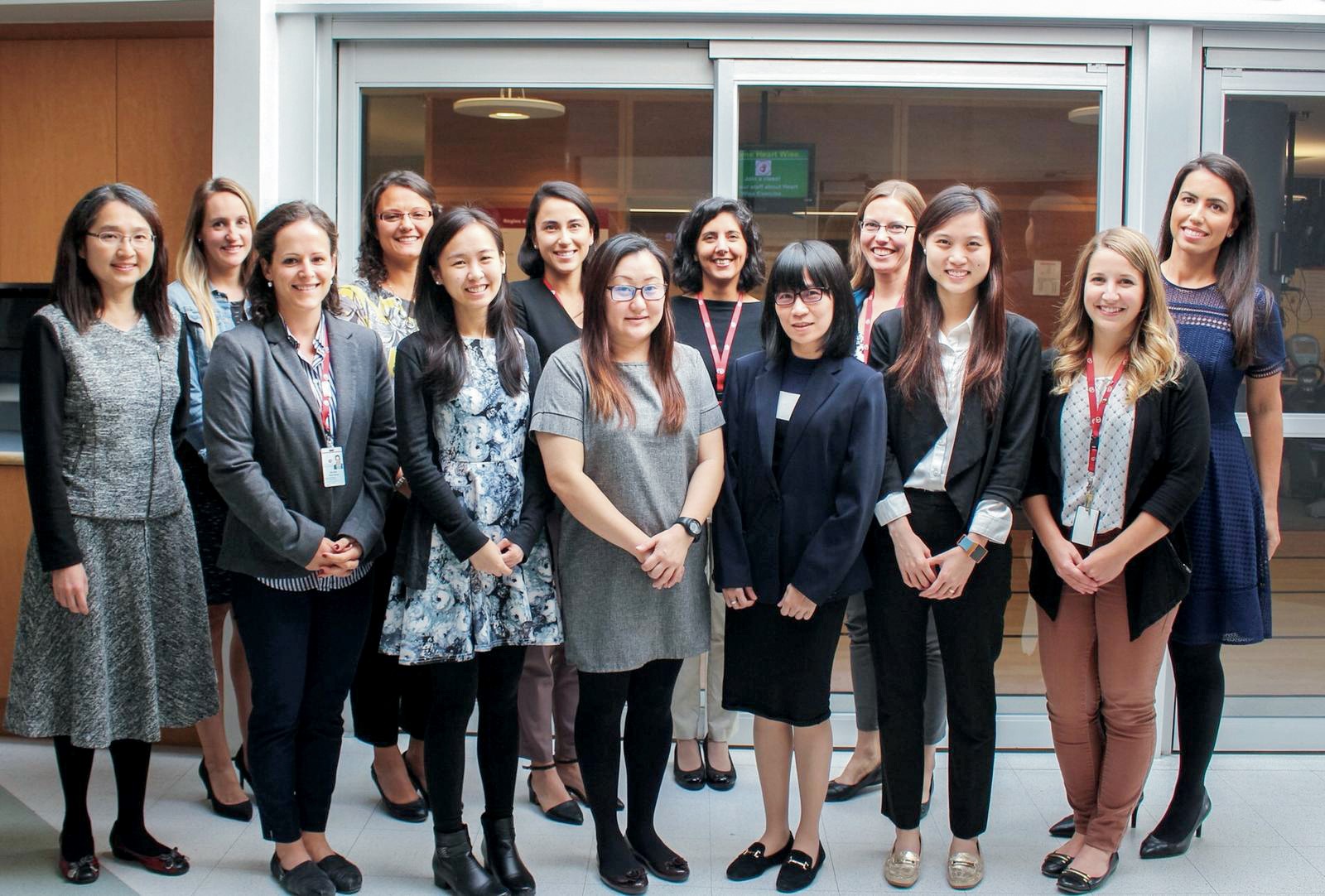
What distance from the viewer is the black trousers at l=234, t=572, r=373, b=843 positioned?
2.76 m

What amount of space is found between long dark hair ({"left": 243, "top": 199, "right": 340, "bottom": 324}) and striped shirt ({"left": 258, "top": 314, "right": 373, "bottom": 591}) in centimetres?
7

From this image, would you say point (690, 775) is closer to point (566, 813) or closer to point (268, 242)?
point (566, 813)

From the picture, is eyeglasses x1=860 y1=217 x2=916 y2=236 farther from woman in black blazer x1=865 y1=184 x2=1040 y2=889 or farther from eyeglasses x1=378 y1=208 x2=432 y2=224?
eyeglasses x1=378 y1=208 x2=432 y2=224

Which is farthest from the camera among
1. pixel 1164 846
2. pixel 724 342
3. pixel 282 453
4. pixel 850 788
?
pixel 850 788

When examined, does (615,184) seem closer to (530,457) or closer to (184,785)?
(530,457)

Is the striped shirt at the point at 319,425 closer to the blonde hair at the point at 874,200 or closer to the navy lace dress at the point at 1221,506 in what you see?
the blonde hair at the point at 874,200

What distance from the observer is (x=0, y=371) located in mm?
4074

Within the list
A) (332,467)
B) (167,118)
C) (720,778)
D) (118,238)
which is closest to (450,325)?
(332,467)

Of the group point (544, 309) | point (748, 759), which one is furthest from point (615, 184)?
point (748, 759)

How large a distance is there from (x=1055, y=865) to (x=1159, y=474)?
108 cm

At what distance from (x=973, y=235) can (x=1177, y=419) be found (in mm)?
678

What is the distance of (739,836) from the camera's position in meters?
3.32

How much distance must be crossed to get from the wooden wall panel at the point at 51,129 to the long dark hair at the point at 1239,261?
351 cm

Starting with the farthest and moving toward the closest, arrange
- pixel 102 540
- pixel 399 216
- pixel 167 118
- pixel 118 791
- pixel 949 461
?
pixel 167 118 → pixel 399 216 → pixel 118 791 → pixel 102 540 → pixel 949 461
